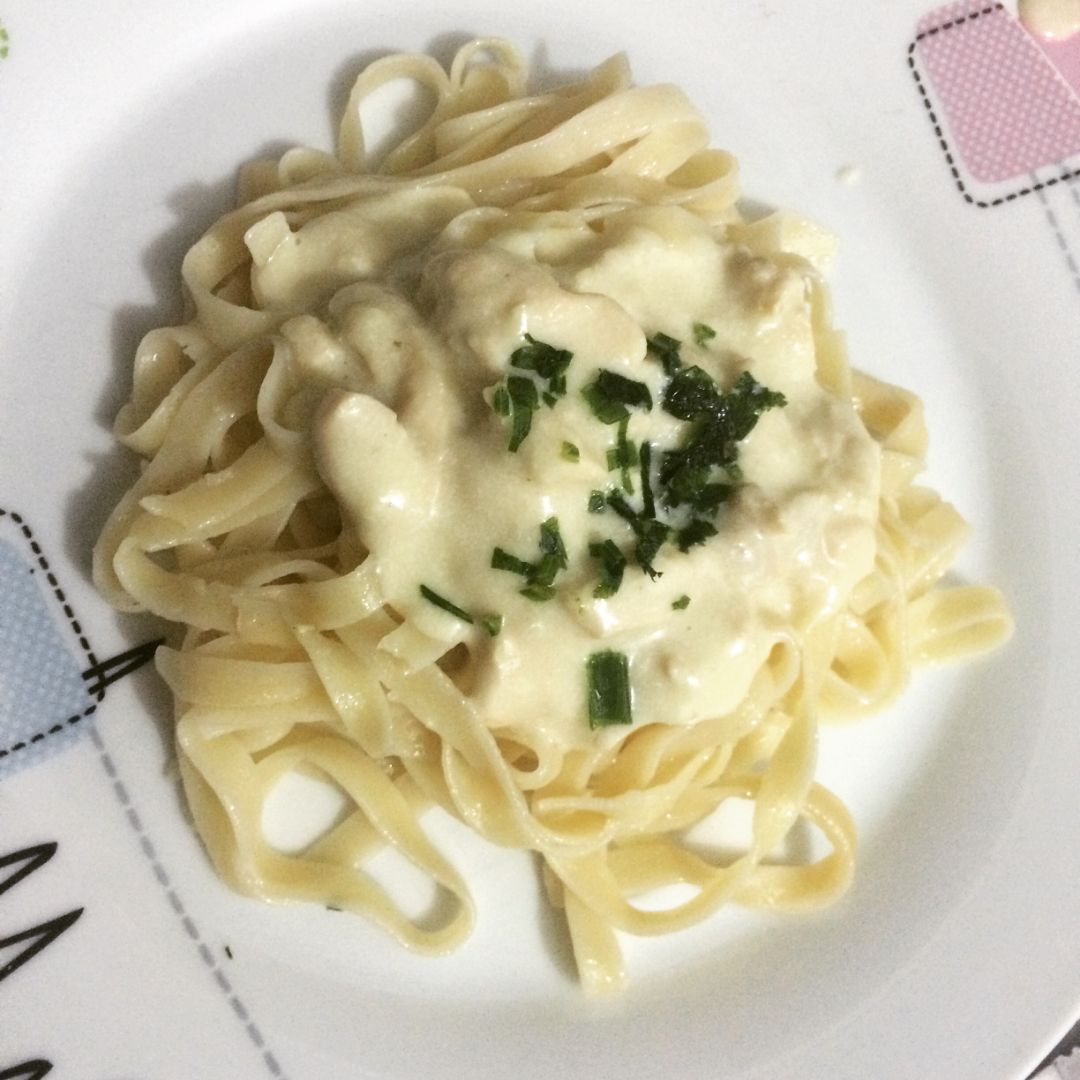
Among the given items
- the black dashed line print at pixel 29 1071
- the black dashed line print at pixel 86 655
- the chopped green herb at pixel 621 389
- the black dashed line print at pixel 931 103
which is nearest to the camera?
the black dashed line print at pixel 29 1071

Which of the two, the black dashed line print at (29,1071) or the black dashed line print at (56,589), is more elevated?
the black dashed line print at (56,589)

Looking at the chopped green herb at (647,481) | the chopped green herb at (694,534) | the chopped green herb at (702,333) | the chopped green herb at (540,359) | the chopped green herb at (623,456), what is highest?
the chopped green herb at (540,359)

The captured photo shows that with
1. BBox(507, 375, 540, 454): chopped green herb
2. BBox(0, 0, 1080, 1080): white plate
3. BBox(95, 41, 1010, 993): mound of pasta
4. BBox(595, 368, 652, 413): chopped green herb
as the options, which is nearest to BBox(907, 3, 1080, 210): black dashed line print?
BBox(0, 0, 1080, 1080): white plate

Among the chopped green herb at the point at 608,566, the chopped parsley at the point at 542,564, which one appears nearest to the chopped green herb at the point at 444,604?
the chopped parsley at the point at 542,564

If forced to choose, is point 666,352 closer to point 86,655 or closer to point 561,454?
point 561,454

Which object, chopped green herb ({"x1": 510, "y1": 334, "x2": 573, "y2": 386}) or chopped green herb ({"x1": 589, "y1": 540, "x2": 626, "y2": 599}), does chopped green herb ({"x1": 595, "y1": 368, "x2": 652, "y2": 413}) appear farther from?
chopped green herb ({"x1": 589, "y1": 540, "x2": 626, "y2": 599})

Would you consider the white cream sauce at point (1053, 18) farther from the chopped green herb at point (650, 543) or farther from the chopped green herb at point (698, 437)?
the chopped green herb at point (650, 543)

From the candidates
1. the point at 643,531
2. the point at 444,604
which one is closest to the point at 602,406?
the point at 643,531
